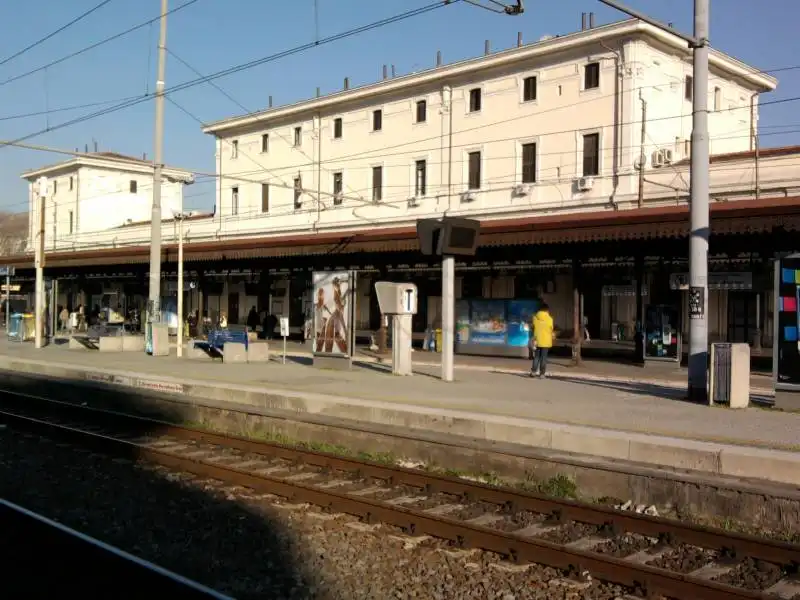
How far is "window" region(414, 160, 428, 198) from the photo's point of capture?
45.5m

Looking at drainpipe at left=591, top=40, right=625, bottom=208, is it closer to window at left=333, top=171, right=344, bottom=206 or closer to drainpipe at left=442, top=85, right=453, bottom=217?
drainpipe at left=442, top=85, right=453, bottom=217

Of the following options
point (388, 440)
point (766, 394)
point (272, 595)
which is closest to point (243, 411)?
point (388, 440)

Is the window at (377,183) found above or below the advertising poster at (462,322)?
above

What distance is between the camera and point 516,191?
40.8 metres

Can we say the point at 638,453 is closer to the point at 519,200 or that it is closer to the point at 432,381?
the point at 432,381

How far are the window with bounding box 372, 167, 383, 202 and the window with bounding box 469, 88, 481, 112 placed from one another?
6.83 m

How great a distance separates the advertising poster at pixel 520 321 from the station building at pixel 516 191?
1.54m

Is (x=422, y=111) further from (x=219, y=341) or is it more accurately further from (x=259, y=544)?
(x=259, y=544)

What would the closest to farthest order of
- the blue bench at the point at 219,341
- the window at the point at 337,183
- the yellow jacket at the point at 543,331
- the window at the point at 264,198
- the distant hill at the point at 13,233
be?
the yellow jacket at the point at 543,331 < the blue bench at the point at 219,341 < the window at the point at 337,183 < the window at the point at 264,198 < the distant hill at the point at 13,233

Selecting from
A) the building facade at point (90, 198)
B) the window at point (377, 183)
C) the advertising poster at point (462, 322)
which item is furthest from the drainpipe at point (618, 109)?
the building facade at point (90, 198)

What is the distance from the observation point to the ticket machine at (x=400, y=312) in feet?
57.3

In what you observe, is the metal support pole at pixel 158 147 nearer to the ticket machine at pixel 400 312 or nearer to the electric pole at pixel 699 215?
the ticket machine at pixel 400 312

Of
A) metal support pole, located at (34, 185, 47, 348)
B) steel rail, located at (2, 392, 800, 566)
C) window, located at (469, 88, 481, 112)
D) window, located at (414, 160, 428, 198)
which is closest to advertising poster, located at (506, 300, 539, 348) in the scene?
steel rail, located at (2, 392, 800, 566)

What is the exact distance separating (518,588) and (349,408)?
712 centimetres
